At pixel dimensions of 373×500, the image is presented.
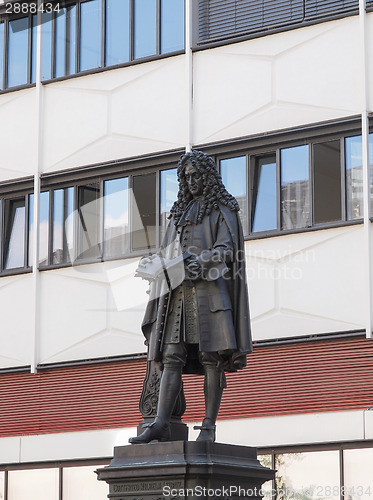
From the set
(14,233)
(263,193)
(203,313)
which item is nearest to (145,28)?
(263,193)

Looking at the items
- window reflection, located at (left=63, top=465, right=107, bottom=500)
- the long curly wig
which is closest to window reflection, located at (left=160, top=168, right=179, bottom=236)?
window reflection, located at (left=63, top=465, right=107, bottom=500)

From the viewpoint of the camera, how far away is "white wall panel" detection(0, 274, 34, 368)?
25531 millimetres

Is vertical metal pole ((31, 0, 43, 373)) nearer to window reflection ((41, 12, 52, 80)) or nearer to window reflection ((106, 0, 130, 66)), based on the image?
window reflection ((41, 12, 52, 80))

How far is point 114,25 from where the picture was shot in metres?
26.2

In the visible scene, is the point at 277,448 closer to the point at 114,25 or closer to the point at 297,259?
the point at 297,259

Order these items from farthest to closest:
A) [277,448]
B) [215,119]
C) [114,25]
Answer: [114,25] < [215,119] < [277,448]

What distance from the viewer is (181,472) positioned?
40.3 feet

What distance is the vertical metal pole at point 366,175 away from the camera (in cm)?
2152

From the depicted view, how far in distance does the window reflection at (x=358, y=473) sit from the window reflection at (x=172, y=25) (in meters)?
8.06

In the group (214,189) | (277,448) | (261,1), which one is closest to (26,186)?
(261,1)

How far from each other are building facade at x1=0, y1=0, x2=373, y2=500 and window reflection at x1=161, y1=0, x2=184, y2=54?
0.03m

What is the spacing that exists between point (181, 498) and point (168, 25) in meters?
14.5

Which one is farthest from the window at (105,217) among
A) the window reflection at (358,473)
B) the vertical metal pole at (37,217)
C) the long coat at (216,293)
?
the long coat at (216,293)

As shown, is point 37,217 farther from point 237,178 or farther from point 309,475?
point 309,475
